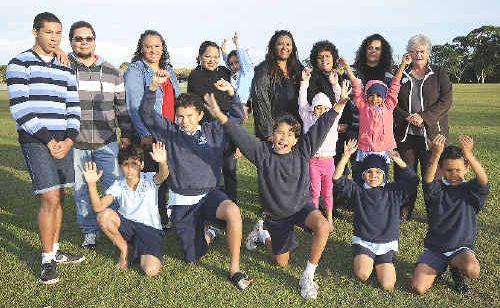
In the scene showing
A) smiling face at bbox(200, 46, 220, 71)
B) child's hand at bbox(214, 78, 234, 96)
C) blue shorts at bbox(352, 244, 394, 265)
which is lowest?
blue shorts at bbox(352, 244, 394, 265)

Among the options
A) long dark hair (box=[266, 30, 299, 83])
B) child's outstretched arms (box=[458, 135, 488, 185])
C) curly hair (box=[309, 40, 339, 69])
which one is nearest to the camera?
child's outstretched arms (box=[458, 135, 488, 185])

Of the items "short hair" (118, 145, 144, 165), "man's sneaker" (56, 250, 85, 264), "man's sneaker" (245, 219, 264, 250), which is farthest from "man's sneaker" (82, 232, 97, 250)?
"man's sneaker" (245, 219, 264, 250)

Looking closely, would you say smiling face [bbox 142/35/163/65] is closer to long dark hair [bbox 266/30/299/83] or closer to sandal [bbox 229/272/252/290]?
long dark hair [bbox 266/30/299/83]

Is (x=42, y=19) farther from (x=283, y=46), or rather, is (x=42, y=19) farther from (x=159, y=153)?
(x=283, y=46)

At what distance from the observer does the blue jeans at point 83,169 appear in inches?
200

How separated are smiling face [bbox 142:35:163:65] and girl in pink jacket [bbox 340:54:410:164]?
7.59ft

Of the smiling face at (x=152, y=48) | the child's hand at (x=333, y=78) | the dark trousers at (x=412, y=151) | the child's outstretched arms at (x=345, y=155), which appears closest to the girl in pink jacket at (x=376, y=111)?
the child's hand at (x=333, y=78)

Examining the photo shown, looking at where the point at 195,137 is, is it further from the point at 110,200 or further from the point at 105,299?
the point at 105,299

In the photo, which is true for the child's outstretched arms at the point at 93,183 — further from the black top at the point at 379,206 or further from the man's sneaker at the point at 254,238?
the black top at the point at 379,206

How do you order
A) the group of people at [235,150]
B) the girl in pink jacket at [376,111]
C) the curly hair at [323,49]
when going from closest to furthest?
the group of people at [235,150]
the girl in pink jacket at [376,111]
the curly hair at [323,49]

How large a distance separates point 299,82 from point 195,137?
5.79 ft

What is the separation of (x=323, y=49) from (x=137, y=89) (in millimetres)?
2515

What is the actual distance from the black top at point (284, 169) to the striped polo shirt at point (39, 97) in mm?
1858

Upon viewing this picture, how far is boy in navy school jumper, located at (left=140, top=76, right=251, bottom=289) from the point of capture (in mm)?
4648
